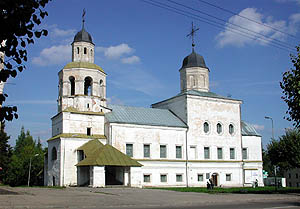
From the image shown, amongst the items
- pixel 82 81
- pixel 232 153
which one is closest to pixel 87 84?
pixel 82 81

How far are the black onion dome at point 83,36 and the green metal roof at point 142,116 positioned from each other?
7733mm

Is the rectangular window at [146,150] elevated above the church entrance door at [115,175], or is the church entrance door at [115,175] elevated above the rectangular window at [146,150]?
the rectangular window at [146,150]

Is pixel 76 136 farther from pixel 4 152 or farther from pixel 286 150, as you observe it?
pixel 4 152

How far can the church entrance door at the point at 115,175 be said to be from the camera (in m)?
34.0

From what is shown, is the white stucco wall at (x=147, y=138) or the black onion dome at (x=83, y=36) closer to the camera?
the white stucco wall at (x=147, y=138)

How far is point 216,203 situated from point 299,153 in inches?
774

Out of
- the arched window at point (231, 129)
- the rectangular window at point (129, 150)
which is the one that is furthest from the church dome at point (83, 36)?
the arched window at point (231, 129)

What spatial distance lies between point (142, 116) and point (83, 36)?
11.0 metres

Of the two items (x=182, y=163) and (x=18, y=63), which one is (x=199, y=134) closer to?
(x=182, y=163)

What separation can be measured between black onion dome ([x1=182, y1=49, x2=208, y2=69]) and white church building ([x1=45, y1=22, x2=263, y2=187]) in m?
0.13

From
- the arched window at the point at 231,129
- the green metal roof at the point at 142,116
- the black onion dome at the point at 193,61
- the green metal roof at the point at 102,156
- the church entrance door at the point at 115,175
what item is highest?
the black onion dome at the point at 193,61

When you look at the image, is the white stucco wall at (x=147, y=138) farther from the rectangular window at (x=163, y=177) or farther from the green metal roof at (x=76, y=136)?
the rectangular window at (x=163, y=177)

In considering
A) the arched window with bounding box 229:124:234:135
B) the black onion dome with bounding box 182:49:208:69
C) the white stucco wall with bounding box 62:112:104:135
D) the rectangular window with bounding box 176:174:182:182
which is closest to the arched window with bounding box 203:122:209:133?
the arched window with bounding box 229:124:234:135

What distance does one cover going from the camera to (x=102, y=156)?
31969 millimetres
